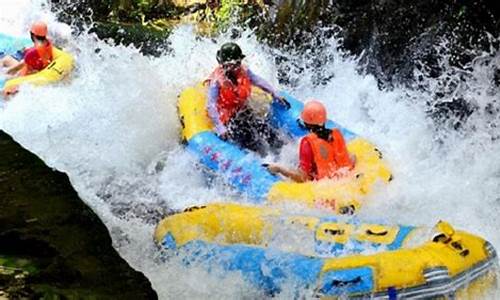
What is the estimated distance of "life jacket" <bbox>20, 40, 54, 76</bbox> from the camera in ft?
32.4

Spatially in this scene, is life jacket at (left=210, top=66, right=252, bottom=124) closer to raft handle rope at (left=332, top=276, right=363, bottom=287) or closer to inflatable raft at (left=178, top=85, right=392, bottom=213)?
inflatable raft at (left=178, top=85, right=392, bottom=213)

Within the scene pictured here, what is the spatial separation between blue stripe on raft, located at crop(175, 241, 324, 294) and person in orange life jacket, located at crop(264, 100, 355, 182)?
1.43m

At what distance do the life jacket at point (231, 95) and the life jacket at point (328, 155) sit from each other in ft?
4.50

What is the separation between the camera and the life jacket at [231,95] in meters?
7.59

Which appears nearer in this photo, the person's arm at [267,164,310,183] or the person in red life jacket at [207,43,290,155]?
the person's arm at [267,164,310,183]

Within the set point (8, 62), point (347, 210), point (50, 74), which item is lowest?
point (347, 210)

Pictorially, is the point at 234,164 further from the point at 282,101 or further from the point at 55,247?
the point at 55,247

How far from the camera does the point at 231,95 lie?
7602mm

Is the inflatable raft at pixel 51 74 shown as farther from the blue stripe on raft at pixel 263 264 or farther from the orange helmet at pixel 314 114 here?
the blue stripe on raft at pixel 263 264

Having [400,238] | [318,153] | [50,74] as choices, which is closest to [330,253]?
[400,238]

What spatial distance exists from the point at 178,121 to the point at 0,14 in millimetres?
7090

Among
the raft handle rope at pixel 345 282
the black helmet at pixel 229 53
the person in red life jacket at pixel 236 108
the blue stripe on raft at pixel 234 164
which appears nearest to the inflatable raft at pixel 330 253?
the raft handle rope at pixel 345 282

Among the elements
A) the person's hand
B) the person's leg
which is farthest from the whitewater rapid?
the person's leg

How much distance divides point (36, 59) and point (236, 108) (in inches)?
141
